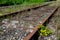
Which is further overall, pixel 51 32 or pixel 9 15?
pixel 9 15

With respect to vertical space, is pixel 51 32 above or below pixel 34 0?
above

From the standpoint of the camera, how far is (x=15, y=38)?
4.34 meters

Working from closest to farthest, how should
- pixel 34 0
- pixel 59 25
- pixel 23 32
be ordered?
pixel 59 25, pixel 23 32, pixel 34 0

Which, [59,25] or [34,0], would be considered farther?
[34,0]

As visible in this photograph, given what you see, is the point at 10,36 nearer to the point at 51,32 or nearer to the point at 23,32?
the point at 23,32

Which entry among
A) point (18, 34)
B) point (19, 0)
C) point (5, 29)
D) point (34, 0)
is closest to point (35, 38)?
point (18, 34)

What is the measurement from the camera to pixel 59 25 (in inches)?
161

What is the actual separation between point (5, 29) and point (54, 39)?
1.63 meters

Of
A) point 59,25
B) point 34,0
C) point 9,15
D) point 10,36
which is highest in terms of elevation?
point 59,25

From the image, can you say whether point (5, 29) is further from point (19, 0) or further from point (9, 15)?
point (19, 0)

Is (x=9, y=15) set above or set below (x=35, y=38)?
below

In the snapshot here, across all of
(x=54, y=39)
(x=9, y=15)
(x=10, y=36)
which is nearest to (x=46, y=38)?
(x=54, y=39)

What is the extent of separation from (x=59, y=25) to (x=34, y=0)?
13011 mm

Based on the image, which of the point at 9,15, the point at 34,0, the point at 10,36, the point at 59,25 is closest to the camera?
the point at 59,25
